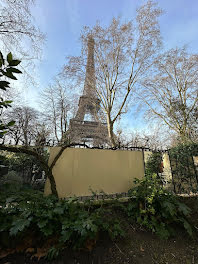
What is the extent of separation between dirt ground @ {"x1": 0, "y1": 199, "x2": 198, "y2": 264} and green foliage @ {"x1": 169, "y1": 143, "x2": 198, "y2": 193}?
2.44m

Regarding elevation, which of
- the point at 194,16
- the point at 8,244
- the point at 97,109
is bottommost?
the point at 8,244

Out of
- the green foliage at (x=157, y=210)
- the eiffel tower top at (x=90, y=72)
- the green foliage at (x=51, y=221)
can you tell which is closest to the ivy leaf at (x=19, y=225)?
the green foliage at (x=51, y=221)

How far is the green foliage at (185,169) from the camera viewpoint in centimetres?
384

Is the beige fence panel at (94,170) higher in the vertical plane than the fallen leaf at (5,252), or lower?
higher

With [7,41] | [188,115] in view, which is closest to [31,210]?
[7,41]

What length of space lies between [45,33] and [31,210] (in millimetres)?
4620

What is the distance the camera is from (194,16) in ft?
14.3

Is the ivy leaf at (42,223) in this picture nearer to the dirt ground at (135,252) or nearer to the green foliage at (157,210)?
the dirt ground at (135,252)

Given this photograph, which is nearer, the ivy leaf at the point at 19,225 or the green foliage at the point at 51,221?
the ivy leaf at the point at 19,225

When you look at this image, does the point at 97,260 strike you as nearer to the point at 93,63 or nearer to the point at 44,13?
the point at 44,13

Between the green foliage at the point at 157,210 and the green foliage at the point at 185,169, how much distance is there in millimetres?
2131

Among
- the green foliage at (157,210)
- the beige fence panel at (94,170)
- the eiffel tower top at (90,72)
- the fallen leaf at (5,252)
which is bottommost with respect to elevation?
the fallen leaf at (5,252)

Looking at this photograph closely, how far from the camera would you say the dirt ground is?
4.44ft

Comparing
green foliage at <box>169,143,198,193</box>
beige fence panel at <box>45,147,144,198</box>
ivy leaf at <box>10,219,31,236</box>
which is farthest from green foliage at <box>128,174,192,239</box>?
green foliage at <box>169,143,198,193</box>
